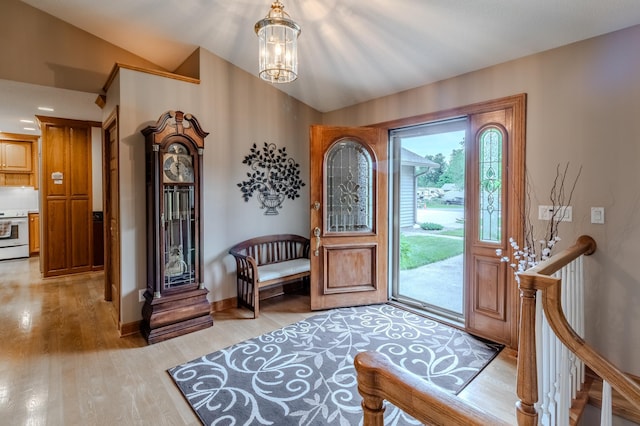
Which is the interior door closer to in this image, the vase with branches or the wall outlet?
the vase with branches

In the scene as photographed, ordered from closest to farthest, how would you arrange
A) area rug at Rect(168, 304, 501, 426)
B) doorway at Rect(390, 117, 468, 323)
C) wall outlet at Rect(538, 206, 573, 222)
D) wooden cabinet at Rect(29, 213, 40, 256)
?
area rug at Rect(168, 304, 501, 426)
wall outlet at Rect(538, 206, 573, 222)
doorway at Rect(390, 117, 468, 323)
wooden cabinet at Rect(29, 213, 40, 256)

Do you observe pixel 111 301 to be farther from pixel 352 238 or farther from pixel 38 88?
pixel 352 238

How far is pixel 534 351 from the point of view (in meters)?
1.31

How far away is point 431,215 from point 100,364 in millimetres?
3710

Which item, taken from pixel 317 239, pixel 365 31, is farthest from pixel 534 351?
pixel 365 31

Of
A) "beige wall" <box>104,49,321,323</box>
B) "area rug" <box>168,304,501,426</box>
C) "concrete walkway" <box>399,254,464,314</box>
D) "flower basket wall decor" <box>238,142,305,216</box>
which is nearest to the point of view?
"area rug" <box>168,304,501,426</box>

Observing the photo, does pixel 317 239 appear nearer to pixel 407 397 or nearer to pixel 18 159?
pixel 407 397

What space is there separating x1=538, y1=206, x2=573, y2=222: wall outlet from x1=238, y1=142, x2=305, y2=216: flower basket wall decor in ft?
9.81

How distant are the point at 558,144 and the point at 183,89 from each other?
373cm

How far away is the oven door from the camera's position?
625 centimetres

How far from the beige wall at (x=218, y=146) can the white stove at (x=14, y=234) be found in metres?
4.58

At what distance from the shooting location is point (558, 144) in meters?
2.64

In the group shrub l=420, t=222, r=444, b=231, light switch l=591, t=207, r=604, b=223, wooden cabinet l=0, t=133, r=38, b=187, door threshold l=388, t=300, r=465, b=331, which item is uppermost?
wooden cabinet l=0, t=133, r=38, b=187

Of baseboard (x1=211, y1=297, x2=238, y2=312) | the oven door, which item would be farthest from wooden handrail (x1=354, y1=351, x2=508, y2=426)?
the oven door
